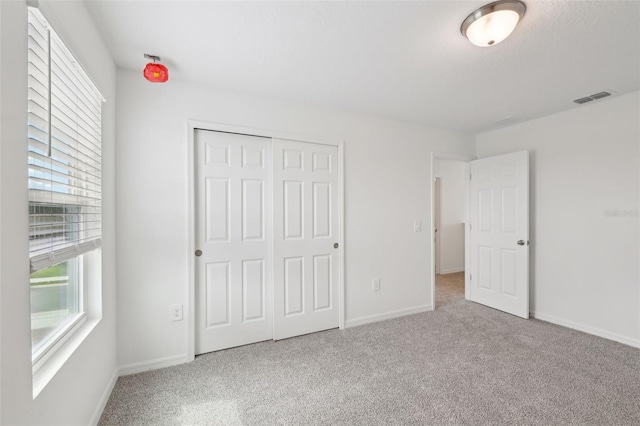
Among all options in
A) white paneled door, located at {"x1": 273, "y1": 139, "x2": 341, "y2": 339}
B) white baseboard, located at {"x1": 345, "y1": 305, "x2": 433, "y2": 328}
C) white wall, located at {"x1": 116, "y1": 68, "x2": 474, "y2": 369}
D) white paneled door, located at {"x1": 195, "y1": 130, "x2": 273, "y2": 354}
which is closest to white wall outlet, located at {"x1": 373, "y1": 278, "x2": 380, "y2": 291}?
white wall, located at {"x1": 116, "y1": 68, "x2": 474, "y2": 369}

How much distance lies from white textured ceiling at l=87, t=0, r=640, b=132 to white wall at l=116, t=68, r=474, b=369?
0.20 meters

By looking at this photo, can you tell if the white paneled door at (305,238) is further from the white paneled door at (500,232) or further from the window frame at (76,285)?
the white paneled door at (500,232)

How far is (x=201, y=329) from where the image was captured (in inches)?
95.4

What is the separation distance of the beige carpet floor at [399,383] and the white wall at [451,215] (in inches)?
111

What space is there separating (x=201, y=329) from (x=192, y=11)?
2.31m

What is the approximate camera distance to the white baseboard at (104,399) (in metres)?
1.62

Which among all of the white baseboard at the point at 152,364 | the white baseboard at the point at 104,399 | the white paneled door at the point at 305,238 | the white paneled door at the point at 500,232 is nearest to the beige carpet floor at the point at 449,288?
the white paneled door at the point at 500,232

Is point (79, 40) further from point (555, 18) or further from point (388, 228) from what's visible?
point (388, 228)

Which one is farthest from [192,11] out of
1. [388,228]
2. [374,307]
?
[374,307]

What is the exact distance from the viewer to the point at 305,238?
9.30 ft

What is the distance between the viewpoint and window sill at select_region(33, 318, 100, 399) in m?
1.09

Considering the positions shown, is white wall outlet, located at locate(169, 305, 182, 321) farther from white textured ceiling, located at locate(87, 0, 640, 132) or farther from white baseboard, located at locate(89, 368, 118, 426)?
white textured ceiling, located at locate(87, 0, 640, 132)

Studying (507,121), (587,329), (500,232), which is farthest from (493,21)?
(587,329)

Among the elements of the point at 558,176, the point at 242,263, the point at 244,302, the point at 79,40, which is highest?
the point at 79,40
